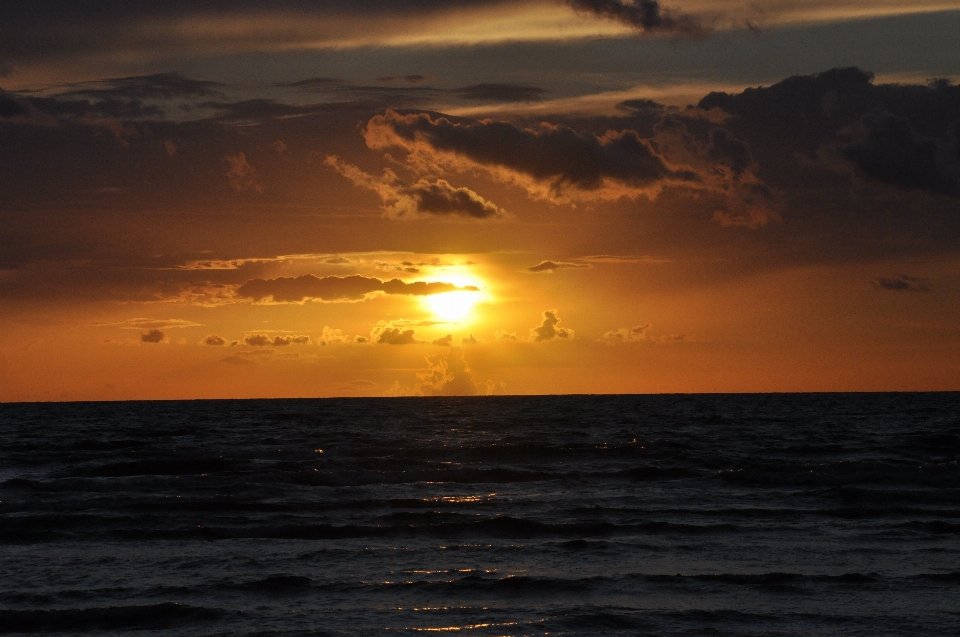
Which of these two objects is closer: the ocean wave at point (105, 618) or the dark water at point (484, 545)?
the ocean wave at point (105, 618)

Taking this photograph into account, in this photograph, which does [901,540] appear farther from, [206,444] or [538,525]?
[206,444]

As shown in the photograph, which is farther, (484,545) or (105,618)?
(484,545)

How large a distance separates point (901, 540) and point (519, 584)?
10688 mm

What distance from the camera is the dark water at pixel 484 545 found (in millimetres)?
16688

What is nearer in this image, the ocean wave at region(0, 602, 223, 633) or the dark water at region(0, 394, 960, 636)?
the ocean wave at region(0, 602, 223, 633)

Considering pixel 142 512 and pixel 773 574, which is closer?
pixel 773 574

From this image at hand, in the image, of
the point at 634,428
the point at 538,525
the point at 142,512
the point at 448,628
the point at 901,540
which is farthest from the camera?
the point at 634,428

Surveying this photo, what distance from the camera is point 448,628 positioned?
15.9 m

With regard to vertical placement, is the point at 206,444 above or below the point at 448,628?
above

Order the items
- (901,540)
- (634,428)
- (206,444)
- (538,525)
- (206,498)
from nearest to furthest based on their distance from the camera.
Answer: (901,540) < (538,525) < (206,498) < (206,444) < (634,428)

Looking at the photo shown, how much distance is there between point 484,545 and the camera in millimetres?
23297

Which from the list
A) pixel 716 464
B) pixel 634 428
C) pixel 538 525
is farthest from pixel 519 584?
pixel 634 428

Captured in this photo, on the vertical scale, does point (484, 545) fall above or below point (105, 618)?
above

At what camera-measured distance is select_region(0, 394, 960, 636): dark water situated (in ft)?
54.7
